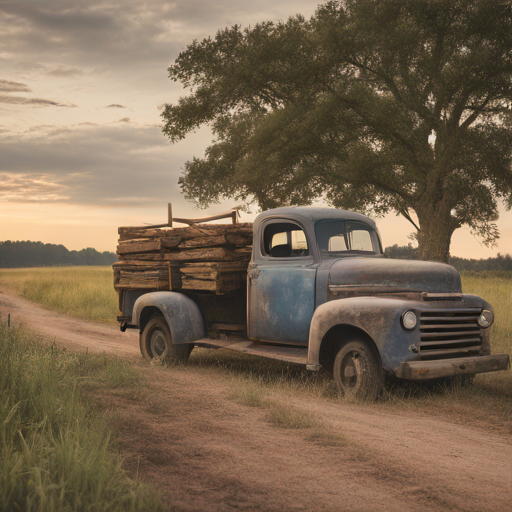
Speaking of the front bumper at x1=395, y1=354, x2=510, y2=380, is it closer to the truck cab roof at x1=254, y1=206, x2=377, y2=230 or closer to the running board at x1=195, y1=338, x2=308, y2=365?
the running board at x1=195, y1=338, x2=308, y2=365

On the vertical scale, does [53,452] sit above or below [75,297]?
below

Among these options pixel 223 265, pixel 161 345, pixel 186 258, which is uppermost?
pixel 186 258

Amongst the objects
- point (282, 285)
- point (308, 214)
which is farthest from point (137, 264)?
point (308, 214)

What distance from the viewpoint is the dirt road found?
148 inches

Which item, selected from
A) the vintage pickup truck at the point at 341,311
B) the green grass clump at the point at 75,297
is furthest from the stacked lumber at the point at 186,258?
the green grass clump at the point at 75,297

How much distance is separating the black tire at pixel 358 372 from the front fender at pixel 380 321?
19 cm

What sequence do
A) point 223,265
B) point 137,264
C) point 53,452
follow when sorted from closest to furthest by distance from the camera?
1. point 53,452
2. point 223,265
3. point 137,264

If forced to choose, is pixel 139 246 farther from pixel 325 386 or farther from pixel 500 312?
pixel 500 312

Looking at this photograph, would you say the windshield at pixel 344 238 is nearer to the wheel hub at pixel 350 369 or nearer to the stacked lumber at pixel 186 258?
the stacked lumber at pixel 186 258

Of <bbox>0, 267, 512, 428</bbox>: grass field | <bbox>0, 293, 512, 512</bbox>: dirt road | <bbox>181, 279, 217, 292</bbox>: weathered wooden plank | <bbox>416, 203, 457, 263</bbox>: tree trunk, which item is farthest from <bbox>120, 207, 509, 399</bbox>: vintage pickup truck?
<bbox>416, 203, 457, 263</bbox>: tree trunk

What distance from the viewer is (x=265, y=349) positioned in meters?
7.86

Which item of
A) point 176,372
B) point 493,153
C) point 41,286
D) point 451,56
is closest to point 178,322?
point 176,372

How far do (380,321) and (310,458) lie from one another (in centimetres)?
228

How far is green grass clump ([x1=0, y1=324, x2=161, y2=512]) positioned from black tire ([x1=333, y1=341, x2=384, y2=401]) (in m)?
2.89
